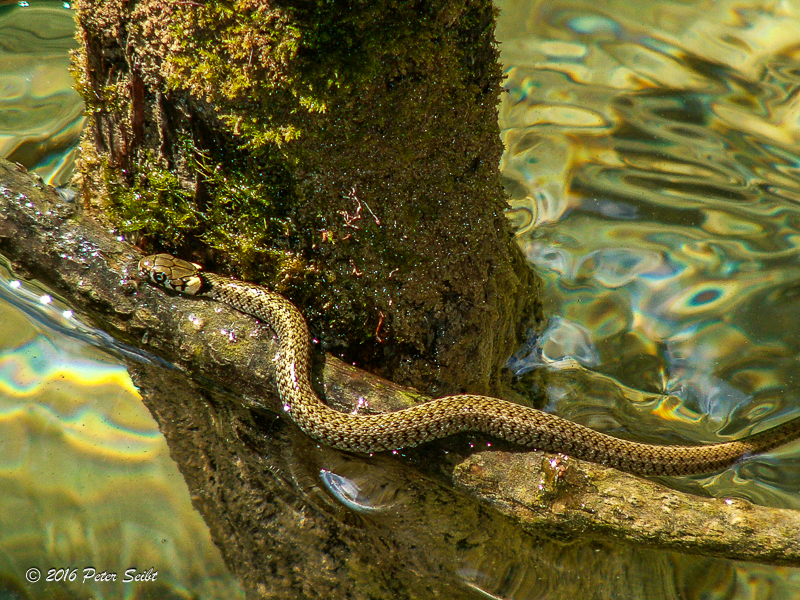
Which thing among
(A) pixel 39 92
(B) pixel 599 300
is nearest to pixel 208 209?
(B) pixel 599 300

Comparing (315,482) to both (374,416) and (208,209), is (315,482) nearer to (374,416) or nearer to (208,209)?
(374,416)

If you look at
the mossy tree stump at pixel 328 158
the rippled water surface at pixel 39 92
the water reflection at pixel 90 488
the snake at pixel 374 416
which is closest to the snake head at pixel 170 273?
the snake at pixel 374 416

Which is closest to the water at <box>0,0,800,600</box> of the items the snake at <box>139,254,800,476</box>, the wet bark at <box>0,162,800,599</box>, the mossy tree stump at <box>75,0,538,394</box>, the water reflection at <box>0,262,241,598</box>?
the water reflection at <box>0,262,241,598</box>

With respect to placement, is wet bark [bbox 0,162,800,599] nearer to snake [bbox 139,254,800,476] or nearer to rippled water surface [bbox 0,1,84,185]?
snake [bbox 139,254,800,476]

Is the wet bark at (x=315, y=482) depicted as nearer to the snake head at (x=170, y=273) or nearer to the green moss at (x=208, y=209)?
the snake head at (x=170, y=273)

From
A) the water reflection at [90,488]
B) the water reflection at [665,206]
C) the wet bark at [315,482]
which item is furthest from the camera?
the water reflection at [665,206]

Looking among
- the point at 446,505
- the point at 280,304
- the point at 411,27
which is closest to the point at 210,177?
the point at 280,304
